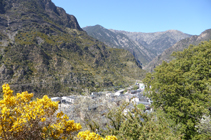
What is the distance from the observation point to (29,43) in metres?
100

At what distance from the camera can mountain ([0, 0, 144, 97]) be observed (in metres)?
75.2

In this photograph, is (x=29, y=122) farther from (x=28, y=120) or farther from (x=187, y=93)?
(x=187, y=93)

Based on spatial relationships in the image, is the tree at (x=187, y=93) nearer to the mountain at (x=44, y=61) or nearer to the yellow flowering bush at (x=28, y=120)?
the yellow flowering bush at (x=28, y=120)

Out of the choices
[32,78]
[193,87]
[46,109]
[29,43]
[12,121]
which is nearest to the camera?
[12,121]

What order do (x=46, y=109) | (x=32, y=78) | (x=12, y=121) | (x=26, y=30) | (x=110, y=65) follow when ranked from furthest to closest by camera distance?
1. (x=110, y=65)
2. (x=26, y=30)
3. (x=32, y=78)
4. (x=46, y=109)
5. (x=12, y=121)

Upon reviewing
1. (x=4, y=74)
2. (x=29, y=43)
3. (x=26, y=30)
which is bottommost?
(x=4, y=74)

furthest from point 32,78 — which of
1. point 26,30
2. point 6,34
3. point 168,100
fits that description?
point 168,100

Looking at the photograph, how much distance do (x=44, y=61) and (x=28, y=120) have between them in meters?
96.8

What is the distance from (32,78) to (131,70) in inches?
4201

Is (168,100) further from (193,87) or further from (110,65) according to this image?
(110,65)

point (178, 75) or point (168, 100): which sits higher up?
point (178, 75)

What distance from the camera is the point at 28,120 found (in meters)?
5.53

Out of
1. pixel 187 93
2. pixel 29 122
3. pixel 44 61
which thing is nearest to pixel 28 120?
pixel 29 122

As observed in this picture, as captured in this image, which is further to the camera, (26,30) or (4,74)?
(26,30)
